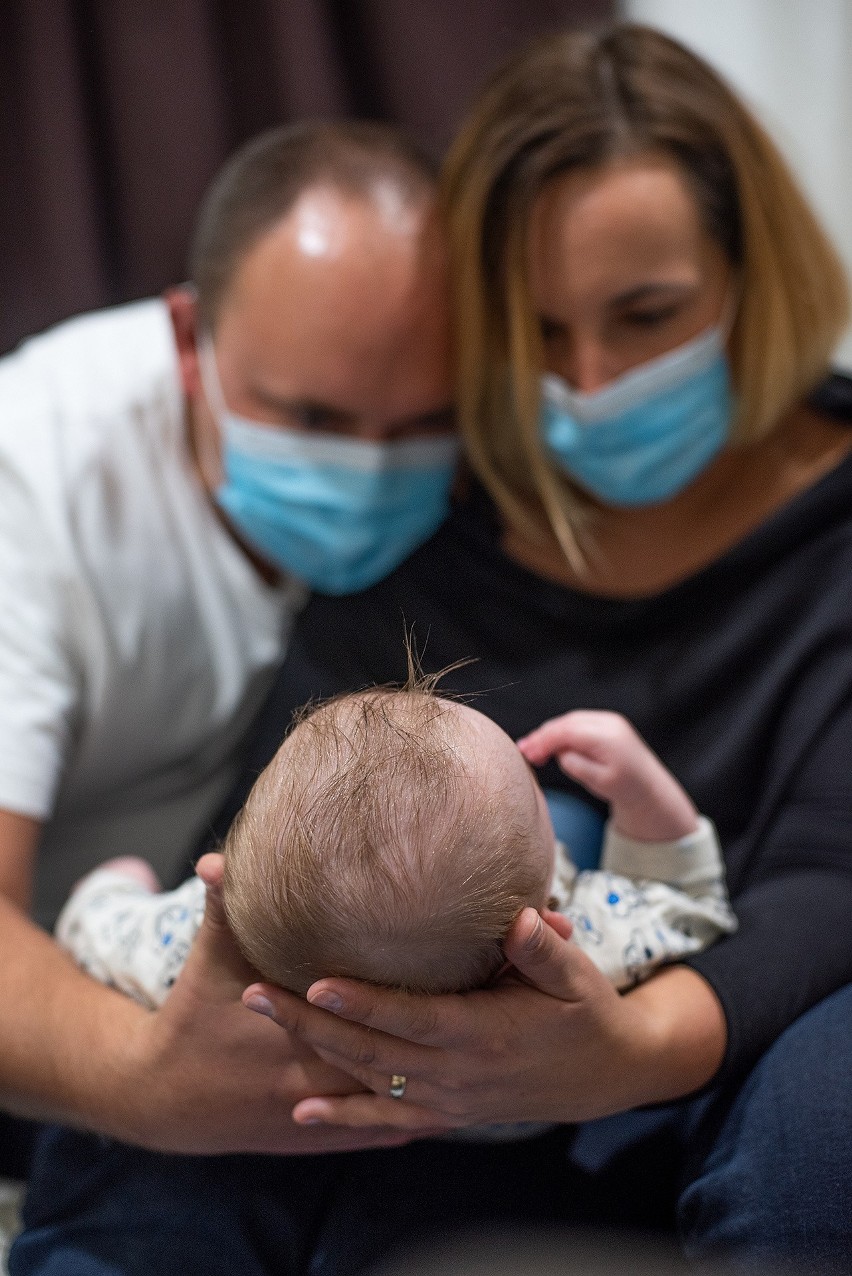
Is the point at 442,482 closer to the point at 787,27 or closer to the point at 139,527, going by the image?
the point at 139,527

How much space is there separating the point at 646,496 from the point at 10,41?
0.87 m

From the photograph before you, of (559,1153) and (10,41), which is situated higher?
(10,41)

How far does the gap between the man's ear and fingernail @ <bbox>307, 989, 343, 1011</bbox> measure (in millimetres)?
786

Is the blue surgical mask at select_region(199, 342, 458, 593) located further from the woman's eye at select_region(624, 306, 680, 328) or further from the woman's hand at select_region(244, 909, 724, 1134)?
the woman's hand at select_region(244, 909, 724, 1134)

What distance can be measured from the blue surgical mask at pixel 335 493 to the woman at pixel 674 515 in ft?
0.15

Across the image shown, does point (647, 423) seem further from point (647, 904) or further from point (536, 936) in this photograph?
point (536, 936)

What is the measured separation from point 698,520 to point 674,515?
3cm

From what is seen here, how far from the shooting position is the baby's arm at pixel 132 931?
0.88 metres

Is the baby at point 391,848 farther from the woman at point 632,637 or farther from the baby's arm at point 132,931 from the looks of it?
the baby's arm at point 132,931

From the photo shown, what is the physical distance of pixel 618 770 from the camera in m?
0.83

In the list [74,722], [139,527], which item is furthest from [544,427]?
[74,722]

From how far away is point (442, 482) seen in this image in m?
1.22

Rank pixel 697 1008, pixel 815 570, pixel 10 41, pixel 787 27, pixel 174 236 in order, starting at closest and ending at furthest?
pixel 697 1008 → pixel 815 570 → pixel 10 41 → pixel 787 27 → pixel 174 236

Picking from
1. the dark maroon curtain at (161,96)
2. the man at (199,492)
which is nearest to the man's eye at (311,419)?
the man at (199,492)
